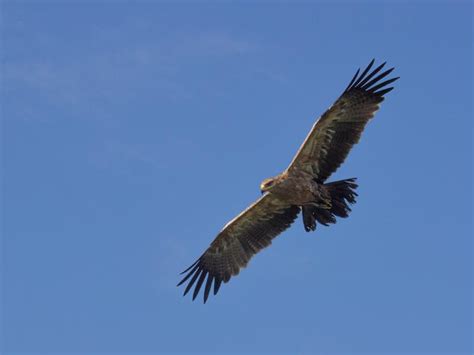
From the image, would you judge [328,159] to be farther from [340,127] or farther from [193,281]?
[193,281]

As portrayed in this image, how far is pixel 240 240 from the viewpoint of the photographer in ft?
71.6

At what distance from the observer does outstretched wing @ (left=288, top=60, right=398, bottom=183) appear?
65.5 ft

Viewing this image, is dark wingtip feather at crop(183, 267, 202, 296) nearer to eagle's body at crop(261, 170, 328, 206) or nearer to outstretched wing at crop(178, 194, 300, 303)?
outstretched wing at crop(178, 194, 300, 303)

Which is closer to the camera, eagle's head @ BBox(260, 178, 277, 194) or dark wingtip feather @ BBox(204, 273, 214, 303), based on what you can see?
eagle's head @ BBox(260, 178, 277, 194)

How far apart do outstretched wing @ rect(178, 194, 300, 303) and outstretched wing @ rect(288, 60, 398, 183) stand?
1352mm

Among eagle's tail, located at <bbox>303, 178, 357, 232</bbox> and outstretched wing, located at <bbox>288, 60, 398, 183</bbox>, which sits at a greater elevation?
outstretched wing, located at <bbox>288, 60, 398, 183</bbox>

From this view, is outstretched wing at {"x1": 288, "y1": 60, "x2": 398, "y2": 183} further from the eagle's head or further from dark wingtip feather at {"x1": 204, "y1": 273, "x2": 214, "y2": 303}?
A: dark wingtip feather at {"x1": 204, "y1": 273, "x2": 214, "y2": 303}

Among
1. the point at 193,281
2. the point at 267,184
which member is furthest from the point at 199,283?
the point at 267,184

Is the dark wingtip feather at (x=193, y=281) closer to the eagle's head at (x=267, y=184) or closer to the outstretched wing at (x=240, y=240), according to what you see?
the outstretched wing at (x=240, y=240)

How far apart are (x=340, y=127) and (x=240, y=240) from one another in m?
3.52

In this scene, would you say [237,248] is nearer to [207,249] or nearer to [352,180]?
[207,249]

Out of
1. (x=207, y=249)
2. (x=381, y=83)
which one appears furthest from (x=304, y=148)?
(x=207, y=249)

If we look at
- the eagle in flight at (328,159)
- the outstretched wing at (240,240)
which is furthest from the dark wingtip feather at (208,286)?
the eagle in flight at (328,159)

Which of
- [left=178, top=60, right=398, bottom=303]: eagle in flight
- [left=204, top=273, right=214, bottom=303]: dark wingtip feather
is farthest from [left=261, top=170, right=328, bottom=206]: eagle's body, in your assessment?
[left=204, top=273, right=214, bottom=303]: dark wingtip feather
